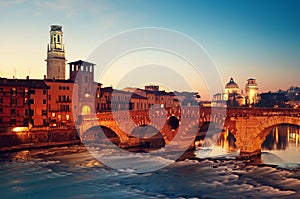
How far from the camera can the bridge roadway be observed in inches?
1346

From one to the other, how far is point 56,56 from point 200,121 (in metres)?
55.3

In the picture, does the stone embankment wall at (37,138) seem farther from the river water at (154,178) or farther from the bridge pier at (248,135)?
the bridge pier at (248,135)

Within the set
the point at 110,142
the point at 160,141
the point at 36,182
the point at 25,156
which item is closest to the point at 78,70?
the point at 110,142

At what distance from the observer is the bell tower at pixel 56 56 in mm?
84688

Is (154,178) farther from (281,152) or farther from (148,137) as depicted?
(148,137)

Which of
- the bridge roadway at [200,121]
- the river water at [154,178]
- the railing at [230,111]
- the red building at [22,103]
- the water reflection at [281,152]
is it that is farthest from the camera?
the red building at [22,103]

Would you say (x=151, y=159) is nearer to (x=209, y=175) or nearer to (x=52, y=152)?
(x=209, y=175)

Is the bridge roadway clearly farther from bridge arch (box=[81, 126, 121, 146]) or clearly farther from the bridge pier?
bridge arch (box=[81, 126, 121, 146])

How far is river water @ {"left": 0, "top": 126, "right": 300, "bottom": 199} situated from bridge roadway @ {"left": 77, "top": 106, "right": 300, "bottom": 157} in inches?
107

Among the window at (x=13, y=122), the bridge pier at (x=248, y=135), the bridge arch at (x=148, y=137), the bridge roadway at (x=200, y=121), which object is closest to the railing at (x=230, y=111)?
the bridge roadway at (x=200, y=121)

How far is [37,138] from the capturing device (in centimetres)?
4991

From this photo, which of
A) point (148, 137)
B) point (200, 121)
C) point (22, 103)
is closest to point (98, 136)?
point (148, 137)

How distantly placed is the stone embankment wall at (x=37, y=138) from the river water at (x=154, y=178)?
7.07 m

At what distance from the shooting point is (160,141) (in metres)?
55.6
